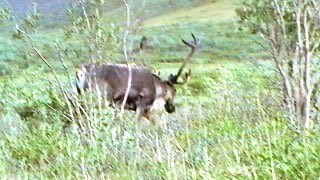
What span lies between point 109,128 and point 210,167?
181 centimetres

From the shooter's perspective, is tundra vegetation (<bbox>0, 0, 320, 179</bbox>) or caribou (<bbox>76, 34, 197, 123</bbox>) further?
caribou (<bbox>76, 34, 197, 123</bbox>)

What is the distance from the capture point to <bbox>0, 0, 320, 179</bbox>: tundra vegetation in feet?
11.4

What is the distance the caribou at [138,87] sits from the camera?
8047 millimetres

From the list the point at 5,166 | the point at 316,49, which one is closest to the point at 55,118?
the point at 5,166

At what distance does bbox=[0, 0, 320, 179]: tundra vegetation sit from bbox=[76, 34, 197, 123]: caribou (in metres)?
0.57

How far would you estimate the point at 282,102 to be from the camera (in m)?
5.91

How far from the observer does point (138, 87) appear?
9.02 meters

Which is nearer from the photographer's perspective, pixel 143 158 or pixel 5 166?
pixel 143 158

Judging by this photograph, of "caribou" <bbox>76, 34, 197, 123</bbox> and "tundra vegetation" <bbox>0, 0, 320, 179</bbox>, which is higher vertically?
"tundra vegetation" <bbox>0, 0, 320, 179</bbox>

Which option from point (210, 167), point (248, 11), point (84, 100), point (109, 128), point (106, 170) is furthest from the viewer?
point (248, 11)

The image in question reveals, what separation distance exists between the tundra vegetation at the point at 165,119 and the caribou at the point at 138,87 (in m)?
0.57

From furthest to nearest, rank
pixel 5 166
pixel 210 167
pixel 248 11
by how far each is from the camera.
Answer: pixel 248 11 → pixel 5 166 → pixel 210 167

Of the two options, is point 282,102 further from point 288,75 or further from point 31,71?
point 31,71

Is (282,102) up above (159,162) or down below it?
below
